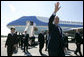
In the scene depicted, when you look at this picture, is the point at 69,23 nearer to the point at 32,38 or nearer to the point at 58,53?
the point at 32,38

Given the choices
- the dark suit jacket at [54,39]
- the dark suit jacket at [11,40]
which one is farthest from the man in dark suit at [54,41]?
the dark suit jacket at [11,40]

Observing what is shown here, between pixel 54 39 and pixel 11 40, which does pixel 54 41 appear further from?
pixel 11 40

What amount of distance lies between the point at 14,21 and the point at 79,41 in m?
29.8

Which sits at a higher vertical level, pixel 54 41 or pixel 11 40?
pixel 54 41

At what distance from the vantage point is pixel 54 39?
18.3 ft

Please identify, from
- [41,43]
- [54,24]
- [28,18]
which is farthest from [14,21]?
[54,24]

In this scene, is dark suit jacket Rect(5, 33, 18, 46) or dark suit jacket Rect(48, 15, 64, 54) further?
dark suit jacket Rect(5, 33, 18, 46)

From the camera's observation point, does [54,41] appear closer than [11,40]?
Yes

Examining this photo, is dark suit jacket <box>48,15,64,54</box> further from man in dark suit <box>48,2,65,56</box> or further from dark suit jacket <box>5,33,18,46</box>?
dark suit jacket <box>5,33,18,46</box>

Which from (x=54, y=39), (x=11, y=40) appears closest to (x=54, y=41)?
(x=54, y=39)

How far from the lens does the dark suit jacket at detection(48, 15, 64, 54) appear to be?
5547 millimetres

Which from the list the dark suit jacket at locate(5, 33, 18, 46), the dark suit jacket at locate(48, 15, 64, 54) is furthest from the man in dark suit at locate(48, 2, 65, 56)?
the dark suit jacket at locate(5, 33, 18, 46)

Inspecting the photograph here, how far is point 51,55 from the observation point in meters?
5.62

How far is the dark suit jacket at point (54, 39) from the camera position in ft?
18.2
